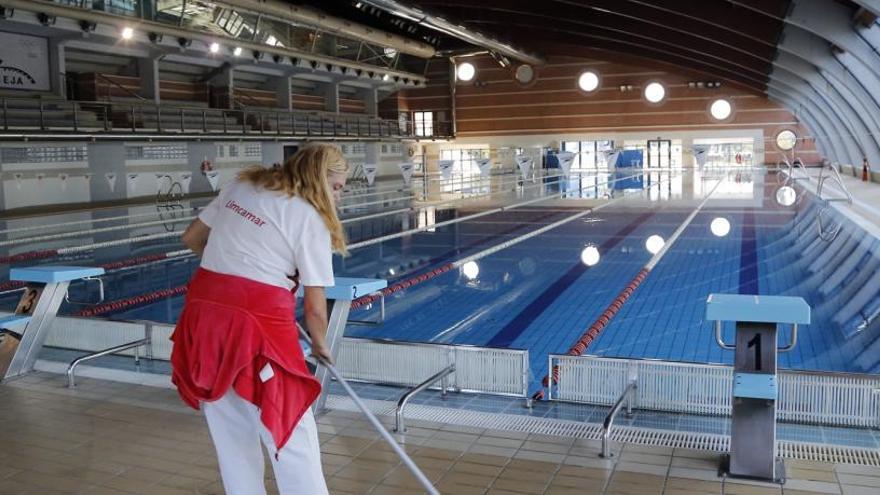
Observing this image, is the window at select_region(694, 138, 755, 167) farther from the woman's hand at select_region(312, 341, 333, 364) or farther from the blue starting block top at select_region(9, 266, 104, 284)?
the woman's hand at select_region(312, 341, 333, 364)

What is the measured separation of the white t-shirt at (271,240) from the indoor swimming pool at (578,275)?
11.4 feet

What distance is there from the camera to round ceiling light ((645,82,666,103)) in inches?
1340

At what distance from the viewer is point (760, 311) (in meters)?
3.05

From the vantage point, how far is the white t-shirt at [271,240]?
2090mm

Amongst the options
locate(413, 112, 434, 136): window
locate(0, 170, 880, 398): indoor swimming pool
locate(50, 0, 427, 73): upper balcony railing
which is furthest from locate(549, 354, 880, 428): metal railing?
locate(413, 112, 434, 136): window

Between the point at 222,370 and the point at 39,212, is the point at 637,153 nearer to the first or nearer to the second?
the point at 39,212

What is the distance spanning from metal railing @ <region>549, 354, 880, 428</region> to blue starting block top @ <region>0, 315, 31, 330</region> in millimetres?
3076

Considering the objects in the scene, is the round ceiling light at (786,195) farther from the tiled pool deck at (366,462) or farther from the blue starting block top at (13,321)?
the blue starting block top at (13,321)

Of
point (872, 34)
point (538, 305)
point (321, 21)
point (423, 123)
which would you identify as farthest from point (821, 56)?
point (423, 123)

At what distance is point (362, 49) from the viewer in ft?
101

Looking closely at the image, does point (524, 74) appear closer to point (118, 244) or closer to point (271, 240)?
point (118, 244)

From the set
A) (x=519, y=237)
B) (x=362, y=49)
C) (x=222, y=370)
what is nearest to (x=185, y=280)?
(x=519, y=237)

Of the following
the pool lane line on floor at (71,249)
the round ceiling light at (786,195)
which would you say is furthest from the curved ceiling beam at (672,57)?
the pool lane line on floor at (71,249)

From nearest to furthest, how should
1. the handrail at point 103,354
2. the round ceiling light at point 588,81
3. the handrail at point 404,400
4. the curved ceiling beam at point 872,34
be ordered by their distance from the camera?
the handrail at point 404,400
the handrail at point 103,354
the curved ceiling beam at point 872,34
the round ceiling light at point 588,81
